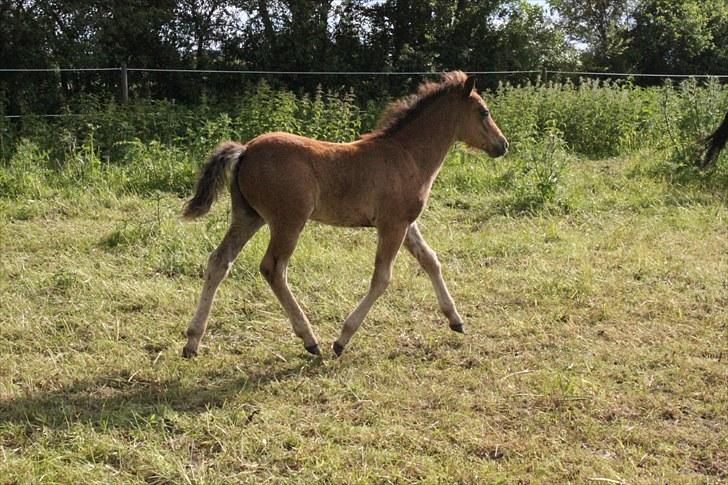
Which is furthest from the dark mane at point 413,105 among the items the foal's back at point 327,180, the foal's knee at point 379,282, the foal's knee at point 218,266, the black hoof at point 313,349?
the black hoof at point 313,349

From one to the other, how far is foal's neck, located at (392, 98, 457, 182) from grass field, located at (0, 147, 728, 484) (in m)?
1.08

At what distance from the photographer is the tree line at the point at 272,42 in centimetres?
1355

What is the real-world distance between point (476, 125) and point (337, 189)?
4.10ft

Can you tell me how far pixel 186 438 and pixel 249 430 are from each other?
0.29 meters

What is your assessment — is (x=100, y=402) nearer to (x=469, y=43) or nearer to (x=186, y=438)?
(x=186, y=438)

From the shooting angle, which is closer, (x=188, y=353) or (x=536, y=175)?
(x=188, y=353)

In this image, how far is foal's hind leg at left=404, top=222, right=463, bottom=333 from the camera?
4.85 metres

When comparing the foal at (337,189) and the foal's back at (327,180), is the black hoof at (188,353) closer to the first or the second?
the foal at (337,189)

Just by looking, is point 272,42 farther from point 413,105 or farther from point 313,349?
point 313,349


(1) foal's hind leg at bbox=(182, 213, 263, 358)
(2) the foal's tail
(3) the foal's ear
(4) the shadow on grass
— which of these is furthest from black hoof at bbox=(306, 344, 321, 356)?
(3) the foal's ear

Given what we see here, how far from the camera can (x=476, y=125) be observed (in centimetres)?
517

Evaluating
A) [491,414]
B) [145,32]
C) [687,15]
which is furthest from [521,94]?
[687,15]

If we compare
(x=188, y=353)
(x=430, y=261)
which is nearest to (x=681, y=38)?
(x=430, y=261)

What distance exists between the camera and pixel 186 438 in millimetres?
3518
